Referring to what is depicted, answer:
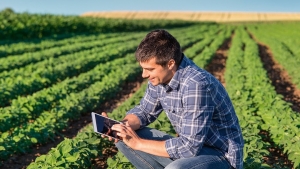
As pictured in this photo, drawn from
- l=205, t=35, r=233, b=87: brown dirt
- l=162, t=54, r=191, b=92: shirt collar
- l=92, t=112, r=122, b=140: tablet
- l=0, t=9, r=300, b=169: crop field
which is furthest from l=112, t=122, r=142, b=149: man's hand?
l=205, t=35, r=233, b=87: brown dirt

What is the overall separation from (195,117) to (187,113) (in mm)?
74

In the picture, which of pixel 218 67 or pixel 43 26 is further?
pixel 43 26

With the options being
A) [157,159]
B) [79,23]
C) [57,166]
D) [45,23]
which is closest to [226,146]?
[157,159]

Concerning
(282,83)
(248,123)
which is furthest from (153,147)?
(282,83)

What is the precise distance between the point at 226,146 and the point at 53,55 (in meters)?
12.9

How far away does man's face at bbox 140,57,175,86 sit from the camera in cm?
321

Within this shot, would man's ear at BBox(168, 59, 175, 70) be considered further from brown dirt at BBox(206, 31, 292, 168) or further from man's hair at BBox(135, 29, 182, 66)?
brown dirt at BBox(206, 31, 292, 168)

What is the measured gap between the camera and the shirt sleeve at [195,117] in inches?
123

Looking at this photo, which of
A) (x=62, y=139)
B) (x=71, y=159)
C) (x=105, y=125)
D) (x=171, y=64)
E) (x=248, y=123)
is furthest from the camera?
(x=62, y=139)

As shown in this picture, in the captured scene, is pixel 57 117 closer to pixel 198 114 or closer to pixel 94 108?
pixel 94 108

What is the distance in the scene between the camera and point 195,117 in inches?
123

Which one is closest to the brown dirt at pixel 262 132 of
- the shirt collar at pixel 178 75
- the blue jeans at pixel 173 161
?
the blue jeans at pixel 173 161

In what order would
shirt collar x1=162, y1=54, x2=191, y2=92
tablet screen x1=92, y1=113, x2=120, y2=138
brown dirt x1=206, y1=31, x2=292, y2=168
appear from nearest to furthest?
1. shirt collar x1=162, y1=54, x2=191, y2=92
2. tablet screen x1=92, y1=113, x2=120, y2=138
3. brown dirt x1=206, y1=31, x2=292, y2=168

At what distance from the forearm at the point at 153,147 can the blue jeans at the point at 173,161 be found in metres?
0.11
